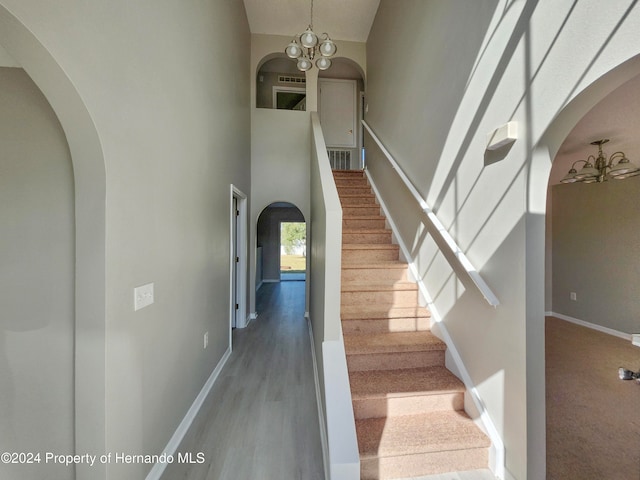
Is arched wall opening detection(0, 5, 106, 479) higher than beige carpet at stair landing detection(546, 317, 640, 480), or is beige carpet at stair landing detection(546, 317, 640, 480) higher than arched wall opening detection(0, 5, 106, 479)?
arched wall opening detection(0, 5, 106, 479)

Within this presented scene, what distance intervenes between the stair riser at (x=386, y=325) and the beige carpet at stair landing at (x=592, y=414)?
42.4 inches

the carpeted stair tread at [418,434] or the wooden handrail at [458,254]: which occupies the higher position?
the wooden handrail at [458,254]

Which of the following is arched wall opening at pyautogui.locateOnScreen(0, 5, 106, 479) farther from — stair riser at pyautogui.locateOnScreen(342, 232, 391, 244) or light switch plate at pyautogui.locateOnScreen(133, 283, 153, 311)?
stair riser at pyautogui.locateOnScreen(342, 232, 391, 244)

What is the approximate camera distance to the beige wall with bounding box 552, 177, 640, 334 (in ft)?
13.0

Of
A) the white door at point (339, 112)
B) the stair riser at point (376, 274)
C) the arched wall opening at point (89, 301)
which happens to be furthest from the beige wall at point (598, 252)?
the arched wall opening at point (89, 301)

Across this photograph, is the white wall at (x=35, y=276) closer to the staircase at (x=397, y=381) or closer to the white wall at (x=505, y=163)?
the staircase at (x=397, y=381)

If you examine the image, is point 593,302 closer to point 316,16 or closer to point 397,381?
point 397,381

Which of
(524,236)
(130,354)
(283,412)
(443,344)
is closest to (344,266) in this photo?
(443,344)

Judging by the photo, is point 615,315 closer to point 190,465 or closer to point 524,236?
point 524,236

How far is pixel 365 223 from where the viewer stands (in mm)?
3773

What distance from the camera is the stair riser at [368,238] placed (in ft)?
11.4

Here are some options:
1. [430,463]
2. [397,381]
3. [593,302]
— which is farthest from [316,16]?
[593,302]

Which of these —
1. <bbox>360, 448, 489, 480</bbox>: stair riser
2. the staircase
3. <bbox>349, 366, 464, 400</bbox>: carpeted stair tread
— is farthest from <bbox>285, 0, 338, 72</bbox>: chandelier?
<bbox>360, 448, 489, 480</bbox>: stair riser

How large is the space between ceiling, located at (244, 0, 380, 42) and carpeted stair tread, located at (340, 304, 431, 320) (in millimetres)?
4585
